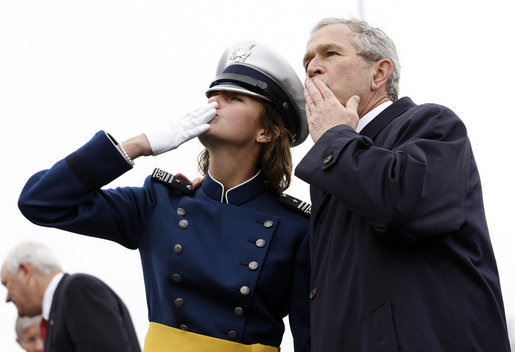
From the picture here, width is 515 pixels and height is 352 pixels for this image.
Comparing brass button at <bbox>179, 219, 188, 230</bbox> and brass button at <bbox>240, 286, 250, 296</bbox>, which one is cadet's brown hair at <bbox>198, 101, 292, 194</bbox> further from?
brass button at <bbox>240, 286, 250, 296</bbox>

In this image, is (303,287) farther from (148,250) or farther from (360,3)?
(360,3)

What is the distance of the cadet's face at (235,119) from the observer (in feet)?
9.62

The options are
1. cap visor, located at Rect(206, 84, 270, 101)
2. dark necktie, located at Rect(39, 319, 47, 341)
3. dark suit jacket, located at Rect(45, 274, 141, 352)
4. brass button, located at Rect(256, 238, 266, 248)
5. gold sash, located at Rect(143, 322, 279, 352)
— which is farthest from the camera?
cap visor, located at Rect(206, 84, 270, 101)

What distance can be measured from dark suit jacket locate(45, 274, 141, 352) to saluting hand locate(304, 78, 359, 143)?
90 cm

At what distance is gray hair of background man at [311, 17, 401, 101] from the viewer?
2760 millimetres

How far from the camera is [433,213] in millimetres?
2053

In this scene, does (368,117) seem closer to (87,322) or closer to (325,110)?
(325,110)

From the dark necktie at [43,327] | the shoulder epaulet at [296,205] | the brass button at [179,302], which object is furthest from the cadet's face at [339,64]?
the dark necktie at [43,327]

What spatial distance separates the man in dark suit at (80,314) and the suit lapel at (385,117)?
1071mm

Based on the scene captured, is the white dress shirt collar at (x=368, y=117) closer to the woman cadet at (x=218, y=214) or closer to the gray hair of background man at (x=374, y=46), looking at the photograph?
the gray hair of background man at (x=374, y=46)

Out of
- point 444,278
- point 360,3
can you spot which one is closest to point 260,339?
point 444,278

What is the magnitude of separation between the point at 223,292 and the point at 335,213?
603 mm

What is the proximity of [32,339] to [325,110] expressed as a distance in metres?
1.45

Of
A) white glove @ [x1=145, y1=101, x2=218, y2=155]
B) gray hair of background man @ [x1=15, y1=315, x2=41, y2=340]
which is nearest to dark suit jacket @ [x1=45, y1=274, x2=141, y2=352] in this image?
gray hair of background man @ [x1=15, y1=315, x2=41, y2=340]
